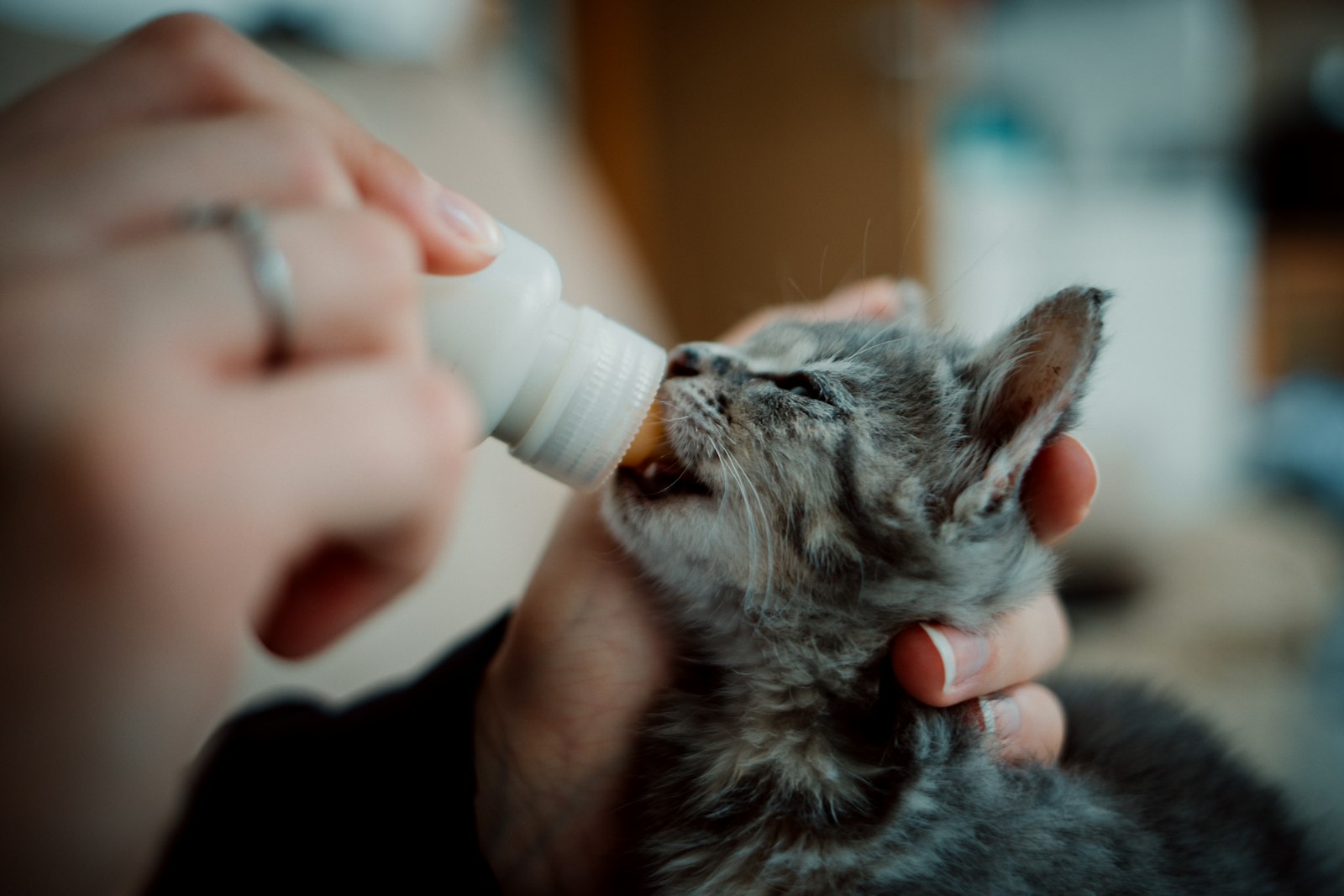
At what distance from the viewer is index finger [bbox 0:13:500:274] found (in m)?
0.50

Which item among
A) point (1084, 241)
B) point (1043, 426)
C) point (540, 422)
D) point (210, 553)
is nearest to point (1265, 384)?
point (1084, 241)

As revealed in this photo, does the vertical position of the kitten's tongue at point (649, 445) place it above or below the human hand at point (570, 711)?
above

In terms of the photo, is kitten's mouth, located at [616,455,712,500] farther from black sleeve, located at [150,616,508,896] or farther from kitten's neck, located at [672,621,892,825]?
black sleeve, located at [150,616,508,896]

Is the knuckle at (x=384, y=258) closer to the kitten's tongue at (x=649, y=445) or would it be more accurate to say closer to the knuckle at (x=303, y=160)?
the knuckle at (x=303, y=160)

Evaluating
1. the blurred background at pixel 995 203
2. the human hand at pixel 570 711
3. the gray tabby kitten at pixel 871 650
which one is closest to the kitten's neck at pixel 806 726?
the gray tabby kitten at pixel 871 650

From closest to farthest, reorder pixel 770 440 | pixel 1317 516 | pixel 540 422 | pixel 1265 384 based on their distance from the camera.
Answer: pixel 540 422, pixel 770 440, pixel 1317 516, pixel 1265 384

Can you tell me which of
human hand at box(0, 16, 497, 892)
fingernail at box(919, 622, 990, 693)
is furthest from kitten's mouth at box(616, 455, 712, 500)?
human hand at box(0, 16, 497, 892)

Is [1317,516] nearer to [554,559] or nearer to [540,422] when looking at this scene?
[554,559]

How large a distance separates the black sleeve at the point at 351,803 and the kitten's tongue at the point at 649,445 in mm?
298

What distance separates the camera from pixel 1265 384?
3859 mm

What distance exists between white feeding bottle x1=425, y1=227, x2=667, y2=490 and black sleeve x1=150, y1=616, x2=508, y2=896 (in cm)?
39

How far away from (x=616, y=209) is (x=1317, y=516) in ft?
7.76

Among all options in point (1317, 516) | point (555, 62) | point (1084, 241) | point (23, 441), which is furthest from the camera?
point (1084, 241)

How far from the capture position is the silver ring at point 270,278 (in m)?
0.38
